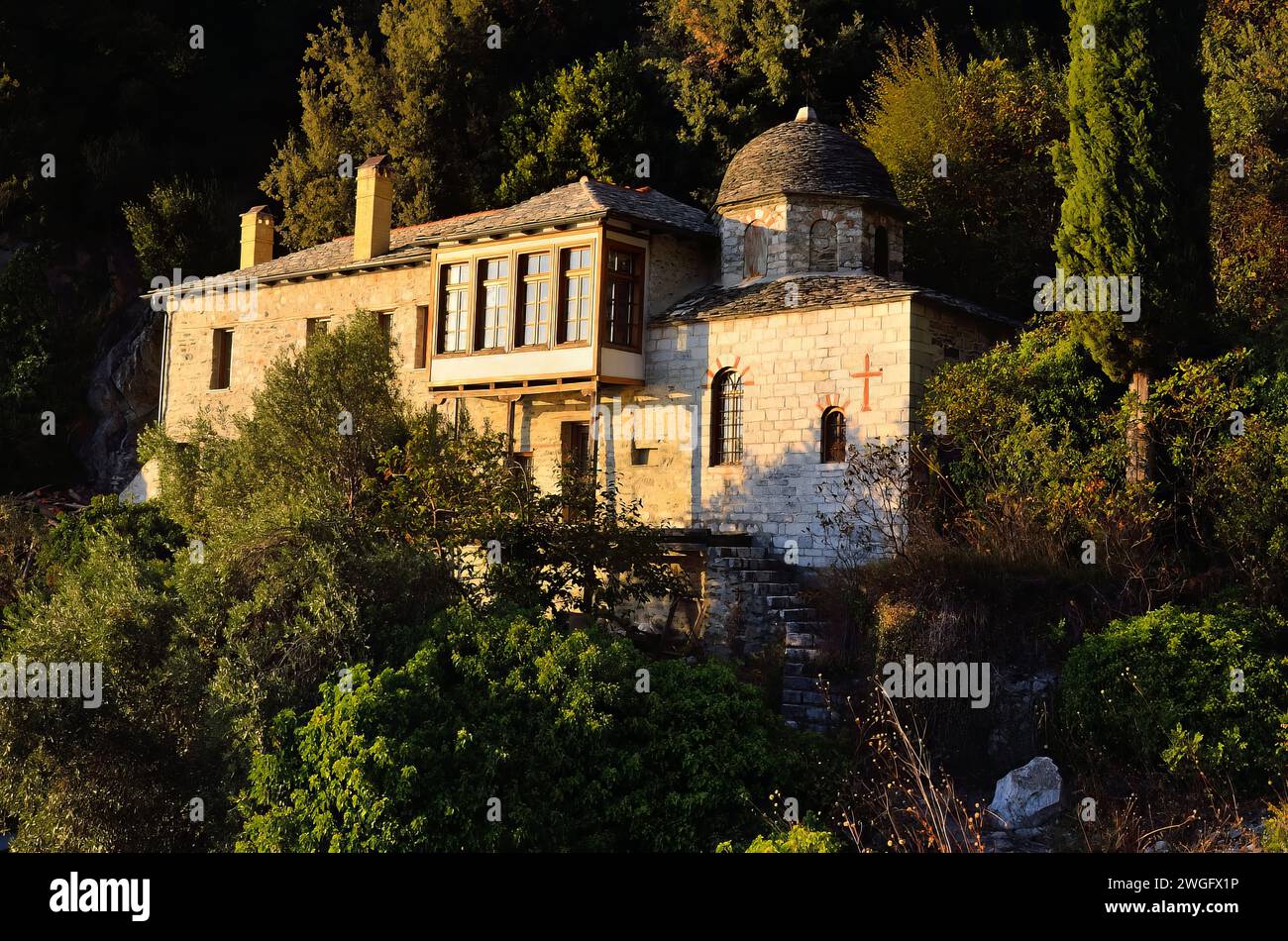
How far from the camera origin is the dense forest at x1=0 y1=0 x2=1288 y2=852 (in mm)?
12828

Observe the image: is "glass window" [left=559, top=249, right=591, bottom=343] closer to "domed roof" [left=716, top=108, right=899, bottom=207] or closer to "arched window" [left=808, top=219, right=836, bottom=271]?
"domed roof" [left=716, top=108, right=899, bottom=207]

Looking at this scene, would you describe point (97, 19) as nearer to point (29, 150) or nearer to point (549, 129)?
point (29, 150)

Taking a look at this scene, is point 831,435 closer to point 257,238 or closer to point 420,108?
point 257,238

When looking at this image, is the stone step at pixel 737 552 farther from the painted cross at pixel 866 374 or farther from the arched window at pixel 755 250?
the arched window at pixel 755 250

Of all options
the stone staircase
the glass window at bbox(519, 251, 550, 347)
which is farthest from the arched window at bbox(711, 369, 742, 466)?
the glass window at bbox(519, 251, 550, 347)

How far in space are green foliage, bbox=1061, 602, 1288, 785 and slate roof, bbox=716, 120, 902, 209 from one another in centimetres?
1007

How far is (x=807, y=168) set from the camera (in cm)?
2202

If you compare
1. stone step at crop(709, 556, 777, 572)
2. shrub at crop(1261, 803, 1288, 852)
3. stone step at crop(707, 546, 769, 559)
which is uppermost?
stone step at crop(707, 546, 769, 559)

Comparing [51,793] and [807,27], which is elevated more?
[807,27]

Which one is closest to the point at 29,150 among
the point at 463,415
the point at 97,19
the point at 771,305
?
the point at 97,19

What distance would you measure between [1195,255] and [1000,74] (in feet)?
34.7

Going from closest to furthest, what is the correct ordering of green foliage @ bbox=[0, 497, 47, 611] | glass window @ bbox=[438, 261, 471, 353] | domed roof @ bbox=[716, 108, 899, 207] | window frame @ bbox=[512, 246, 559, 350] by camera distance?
domed roof @ bbox=[716, 108, 899, 207], window frame @ bbox=[512, 246, 559, 350], green foliage @ bbox=[0, 497, 47, 611], glass window @ bbox=[438, 261, 471, 353]

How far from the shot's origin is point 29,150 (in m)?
34.8

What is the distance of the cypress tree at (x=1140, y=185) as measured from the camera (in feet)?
54.9
